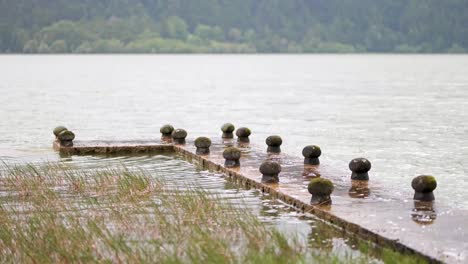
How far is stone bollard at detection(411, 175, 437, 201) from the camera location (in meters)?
16.6

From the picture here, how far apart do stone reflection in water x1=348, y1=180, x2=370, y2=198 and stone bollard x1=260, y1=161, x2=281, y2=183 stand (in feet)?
5.46

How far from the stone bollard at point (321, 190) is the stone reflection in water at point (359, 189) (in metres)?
1.06

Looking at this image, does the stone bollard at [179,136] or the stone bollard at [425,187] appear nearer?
the stone bollard at [425,187]

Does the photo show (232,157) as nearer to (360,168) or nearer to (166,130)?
(360,168)

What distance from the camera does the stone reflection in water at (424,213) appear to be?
15082 millimetres

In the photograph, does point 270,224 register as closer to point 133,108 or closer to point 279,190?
point 279,190

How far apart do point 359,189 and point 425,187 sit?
1981 mm

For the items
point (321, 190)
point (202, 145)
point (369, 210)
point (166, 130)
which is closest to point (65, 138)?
point (166, 130)

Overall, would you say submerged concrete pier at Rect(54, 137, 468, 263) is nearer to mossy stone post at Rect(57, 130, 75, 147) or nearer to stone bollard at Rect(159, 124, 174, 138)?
mossy stone post at Rect(57, 130, 75, 147)

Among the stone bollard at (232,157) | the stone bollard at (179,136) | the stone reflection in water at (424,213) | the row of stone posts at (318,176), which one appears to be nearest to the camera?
the stone reflection in water at (424,213)

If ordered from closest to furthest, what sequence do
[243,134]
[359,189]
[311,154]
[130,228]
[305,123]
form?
1. [130,228]
2. [359,189]
3. [311,154]
4. [243,134]
5. [305,123]

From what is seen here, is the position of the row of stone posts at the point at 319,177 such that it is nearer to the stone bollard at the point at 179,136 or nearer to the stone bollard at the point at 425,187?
the stone bollard at the point at 425,187

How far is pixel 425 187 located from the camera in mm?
16641

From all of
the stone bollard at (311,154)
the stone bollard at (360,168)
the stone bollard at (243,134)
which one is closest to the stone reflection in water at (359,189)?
the stone bollard at (360,168)
